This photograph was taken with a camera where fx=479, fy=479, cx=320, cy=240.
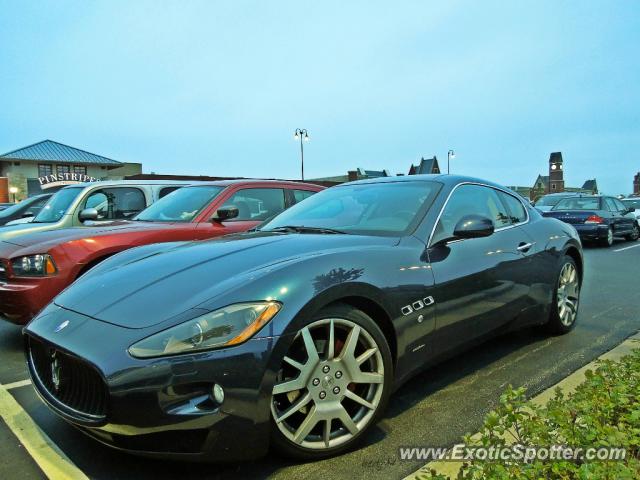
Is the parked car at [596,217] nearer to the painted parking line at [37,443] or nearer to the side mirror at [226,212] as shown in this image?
the side mirror at [226,212]

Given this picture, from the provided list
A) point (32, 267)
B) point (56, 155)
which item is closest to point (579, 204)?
point (32, 267)

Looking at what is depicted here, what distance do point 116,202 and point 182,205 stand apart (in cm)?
165

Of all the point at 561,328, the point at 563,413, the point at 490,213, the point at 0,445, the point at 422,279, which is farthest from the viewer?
the point at 561,328

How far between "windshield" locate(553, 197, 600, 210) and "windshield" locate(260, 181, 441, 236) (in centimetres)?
1198

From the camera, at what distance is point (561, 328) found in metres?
4.23

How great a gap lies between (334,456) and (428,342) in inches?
32.9

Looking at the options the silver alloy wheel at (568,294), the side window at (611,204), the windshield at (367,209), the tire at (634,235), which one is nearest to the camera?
the windshield at (367,209)

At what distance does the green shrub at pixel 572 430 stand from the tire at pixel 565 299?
6.90 feet

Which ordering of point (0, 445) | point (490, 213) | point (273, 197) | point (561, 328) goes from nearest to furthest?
point (0, 445) → point (490, 213) → point (561, 328) → point (273, 197)

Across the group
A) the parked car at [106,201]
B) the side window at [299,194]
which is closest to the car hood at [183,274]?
the side window at [299,194]

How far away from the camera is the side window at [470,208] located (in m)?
3.12

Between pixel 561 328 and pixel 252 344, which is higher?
pixel 252 344

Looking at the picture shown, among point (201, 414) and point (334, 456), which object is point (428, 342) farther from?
point (201, 414)

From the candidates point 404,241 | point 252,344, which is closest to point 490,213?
point 404,241
